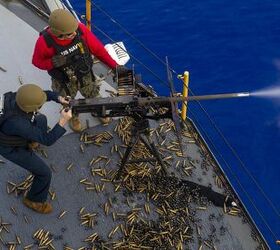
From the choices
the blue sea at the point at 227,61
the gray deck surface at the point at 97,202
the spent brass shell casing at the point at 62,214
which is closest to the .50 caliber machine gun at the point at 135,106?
the gray deck surface at the point at 97,202

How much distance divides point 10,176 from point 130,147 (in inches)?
114

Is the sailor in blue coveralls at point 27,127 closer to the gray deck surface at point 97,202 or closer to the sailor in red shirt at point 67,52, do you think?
the sailor in red shirt at point 67,52

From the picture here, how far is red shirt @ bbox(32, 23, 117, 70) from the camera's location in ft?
29.7

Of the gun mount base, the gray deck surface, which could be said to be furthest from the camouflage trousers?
the gun mount base

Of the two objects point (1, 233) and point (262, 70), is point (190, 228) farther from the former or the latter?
point (262, 70)

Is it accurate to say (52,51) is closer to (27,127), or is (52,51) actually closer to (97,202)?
(27,127)

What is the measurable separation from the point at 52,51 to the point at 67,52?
11.9 inches

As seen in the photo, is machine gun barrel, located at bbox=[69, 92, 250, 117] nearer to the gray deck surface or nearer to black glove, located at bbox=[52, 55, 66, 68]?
black glove, located at bbox=[52, 55, 66, 68]

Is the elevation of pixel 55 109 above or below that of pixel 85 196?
above

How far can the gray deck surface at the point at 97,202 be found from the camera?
31.4ft

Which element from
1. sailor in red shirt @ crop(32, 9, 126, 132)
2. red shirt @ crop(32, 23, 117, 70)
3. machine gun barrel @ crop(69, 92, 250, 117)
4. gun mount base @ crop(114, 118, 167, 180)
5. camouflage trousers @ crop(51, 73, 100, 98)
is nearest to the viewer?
sailor in red shirt @ crop(32, 9, 126, 132)

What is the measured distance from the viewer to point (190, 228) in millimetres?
9859

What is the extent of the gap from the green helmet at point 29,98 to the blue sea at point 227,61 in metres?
7.05

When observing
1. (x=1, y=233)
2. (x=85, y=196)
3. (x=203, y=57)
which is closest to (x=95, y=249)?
(x=85, y=196)
